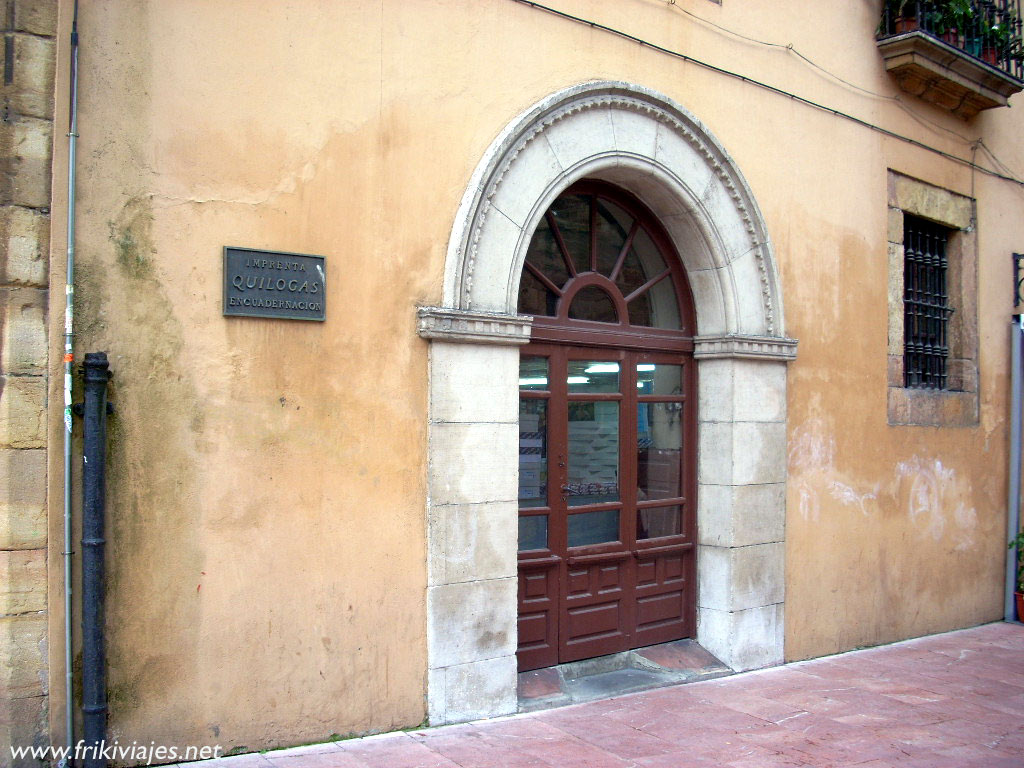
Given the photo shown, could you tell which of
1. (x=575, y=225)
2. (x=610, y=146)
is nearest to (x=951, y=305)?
(x=575, y=225)

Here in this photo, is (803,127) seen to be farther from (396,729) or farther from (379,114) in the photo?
(396,729)

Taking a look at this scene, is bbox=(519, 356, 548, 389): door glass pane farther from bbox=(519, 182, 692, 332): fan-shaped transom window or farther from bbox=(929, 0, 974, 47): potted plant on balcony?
bbox=(929, 0, 974, 47): potted plant on balcony

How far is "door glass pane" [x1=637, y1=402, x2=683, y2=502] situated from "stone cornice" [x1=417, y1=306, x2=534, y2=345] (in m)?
1.53

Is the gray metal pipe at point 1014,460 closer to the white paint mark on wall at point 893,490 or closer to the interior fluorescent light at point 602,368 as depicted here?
the white paint mark on wall at point 893,490

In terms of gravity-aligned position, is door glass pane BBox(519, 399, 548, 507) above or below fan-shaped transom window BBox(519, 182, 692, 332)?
below

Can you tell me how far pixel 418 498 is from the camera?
498 centimetres

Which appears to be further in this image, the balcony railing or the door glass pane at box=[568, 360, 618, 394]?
the balcony railing

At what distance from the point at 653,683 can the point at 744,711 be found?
619mm

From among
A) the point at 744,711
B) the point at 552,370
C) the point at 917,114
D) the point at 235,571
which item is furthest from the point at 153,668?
the point at 917,114

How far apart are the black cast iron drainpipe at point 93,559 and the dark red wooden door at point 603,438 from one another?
2.52 meters

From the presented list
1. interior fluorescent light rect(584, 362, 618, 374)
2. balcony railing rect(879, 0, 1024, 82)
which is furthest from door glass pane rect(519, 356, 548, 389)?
balcony railing rect(879, 0, 1024, 82)

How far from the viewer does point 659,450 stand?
666 cm

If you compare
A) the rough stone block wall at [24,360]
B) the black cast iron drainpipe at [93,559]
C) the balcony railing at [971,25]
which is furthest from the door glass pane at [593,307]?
the balcony railing at [971,25]

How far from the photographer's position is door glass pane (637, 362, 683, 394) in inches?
257
